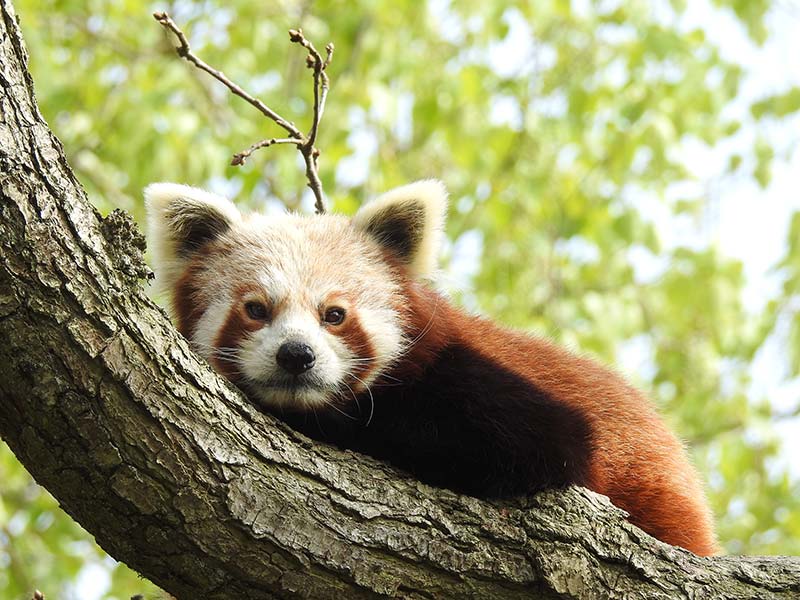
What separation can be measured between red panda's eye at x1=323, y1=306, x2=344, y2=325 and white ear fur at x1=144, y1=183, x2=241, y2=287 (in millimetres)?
617

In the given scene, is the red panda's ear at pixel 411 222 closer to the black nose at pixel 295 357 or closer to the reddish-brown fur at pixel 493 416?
the reddish-brown fur at pixel 493 416

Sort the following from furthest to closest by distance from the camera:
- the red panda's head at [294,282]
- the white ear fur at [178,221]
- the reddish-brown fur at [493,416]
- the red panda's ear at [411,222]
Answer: the red panda's ear at [411,222] → the white ear fur at [178,221] → the red panda's head at [294,282] → the reddish-brown fur at [493,416]

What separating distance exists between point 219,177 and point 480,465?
184 inches

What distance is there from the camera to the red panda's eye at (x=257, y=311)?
291 cm

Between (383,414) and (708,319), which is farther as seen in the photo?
(708,319)

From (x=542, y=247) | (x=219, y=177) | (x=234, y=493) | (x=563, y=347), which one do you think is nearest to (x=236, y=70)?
(x=219, y=177)

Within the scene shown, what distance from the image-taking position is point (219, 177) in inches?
269

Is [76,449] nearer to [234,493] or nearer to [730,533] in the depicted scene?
[234,493]

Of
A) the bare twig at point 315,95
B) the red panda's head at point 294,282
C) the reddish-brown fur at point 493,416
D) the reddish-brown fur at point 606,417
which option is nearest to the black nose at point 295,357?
the red panda's head at point 294,282

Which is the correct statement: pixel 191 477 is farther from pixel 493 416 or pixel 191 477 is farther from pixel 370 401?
pixel 493 416

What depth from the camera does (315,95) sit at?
9.85ft

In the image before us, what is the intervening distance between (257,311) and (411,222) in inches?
29.6

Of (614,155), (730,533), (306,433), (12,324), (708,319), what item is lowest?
(730,533)

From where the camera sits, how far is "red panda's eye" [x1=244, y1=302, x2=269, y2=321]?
9.55ft
